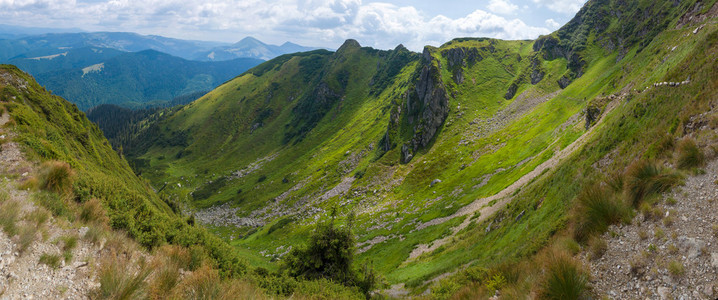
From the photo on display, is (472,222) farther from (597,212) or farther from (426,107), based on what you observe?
(426,107)

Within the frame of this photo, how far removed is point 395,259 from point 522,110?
76072mm

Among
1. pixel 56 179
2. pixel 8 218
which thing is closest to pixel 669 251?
pixel 8 218

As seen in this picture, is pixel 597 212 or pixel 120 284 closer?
pixel 120 284

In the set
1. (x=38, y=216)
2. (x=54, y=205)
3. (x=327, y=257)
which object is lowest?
(x=327, y=257)

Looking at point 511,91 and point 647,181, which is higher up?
point 511,91

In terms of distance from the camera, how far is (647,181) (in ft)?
34.7

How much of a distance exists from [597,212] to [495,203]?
93.5ft

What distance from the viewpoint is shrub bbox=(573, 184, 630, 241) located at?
1055 centimetres

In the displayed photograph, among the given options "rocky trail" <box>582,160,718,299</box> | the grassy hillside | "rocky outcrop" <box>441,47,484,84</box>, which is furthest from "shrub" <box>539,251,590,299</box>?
"rocky outcrop" <box>441,47,484,84</box>

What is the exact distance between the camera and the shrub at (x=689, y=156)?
1041 cm

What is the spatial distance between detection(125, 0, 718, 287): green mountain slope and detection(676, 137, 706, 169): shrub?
1541 mm

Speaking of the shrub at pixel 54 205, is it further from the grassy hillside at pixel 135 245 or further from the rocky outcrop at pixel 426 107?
the rocky outcrop at pixel 426 107

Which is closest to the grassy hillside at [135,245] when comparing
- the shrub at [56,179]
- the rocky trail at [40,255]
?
the shrub at [56,179]

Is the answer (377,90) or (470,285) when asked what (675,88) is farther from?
(377,90)
